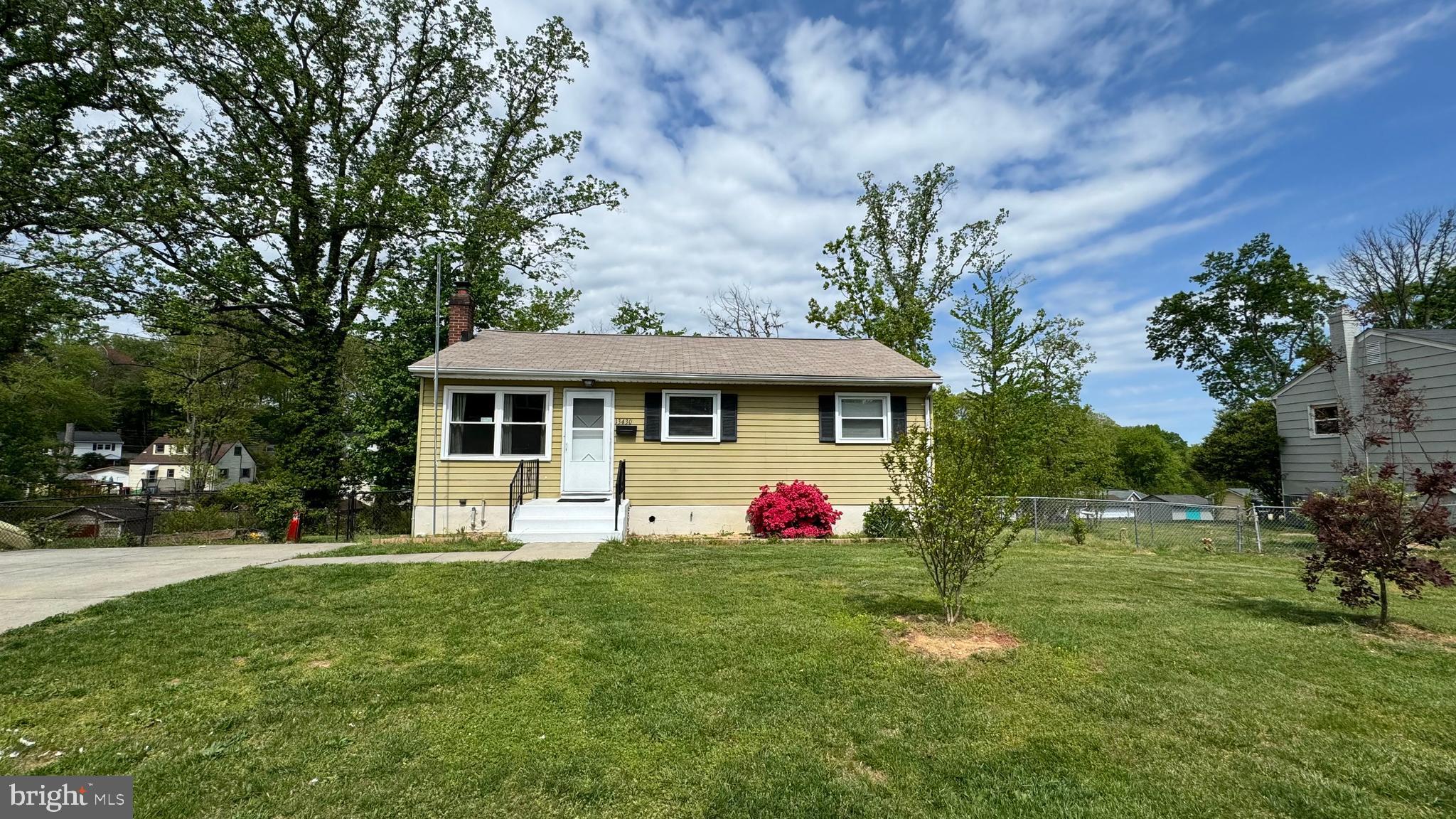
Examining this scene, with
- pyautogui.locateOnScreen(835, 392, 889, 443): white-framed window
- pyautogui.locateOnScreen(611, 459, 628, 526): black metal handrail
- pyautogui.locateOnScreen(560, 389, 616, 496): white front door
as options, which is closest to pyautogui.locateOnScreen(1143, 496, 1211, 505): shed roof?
pyautogui.locateOnScreen(835, 392, 889, 443): white-framed window

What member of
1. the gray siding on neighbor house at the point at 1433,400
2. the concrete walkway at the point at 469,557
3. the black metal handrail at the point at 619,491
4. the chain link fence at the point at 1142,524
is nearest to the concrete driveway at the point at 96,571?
the concrete walkway at the point at 469,557

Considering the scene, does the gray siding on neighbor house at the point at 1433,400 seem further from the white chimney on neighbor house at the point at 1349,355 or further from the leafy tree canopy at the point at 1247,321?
the leafy tree canopy at the point at 1247,321

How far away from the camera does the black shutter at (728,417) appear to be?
38.1 ft

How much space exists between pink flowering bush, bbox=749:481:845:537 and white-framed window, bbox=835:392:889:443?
5.10 ft

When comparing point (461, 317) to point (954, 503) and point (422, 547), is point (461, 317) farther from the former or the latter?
point (954, 503)

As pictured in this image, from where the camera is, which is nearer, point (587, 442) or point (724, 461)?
point (587, 442)

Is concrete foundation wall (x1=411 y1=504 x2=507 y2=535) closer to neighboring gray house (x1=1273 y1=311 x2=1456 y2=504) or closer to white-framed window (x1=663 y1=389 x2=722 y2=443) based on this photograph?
white-framed window (x1=663 y1=389 x2=722 y2=443)

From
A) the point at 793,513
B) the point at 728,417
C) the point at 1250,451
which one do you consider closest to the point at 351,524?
the point at 728,417

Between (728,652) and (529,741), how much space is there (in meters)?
1.61

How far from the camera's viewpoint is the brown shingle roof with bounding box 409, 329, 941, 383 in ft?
36.3

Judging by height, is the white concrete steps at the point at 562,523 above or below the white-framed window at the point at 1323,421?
below

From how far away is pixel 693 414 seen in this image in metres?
11.6

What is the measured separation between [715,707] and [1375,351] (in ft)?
62.9

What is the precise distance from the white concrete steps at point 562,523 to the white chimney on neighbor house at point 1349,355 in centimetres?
1742
